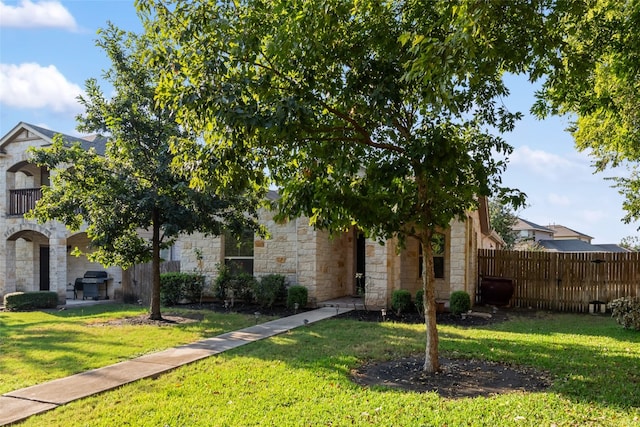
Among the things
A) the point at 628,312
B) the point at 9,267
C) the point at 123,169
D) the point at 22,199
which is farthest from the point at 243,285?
the point at 9,267

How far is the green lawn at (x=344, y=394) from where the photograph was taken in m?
4.65

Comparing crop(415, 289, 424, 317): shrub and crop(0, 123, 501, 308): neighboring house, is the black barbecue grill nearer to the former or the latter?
crop(0, 123, 501, 308): neighboring house

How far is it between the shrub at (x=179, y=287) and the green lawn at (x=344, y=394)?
22.8ft

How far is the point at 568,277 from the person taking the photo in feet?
45.1

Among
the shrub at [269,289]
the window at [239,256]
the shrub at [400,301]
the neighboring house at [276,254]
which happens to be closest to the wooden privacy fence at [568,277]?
the neighboring house at [276,254]

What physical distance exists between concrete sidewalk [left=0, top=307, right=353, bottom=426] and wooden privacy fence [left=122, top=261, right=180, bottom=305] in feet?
25.0

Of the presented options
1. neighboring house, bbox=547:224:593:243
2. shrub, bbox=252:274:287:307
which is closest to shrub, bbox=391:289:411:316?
shrub, bbox=252:274:287:307

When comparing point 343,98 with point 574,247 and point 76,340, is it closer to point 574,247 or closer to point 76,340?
point 76,340

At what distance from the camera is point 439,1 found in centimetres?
543

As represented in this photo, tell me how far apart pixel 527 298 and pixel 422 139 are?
10456mm

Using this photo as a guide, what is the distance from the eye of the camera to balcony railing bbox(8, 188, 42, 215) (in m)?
18.4

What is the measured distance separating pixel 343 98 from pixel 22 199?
685 inches

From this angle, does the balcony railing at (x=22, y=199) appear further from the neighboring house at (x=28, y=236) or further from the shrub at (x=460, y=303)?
the shrub at (x=460, y=303)

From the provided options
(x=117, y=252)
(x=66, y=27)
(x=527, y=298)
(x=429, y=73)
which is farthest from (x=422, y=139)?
(x=527, y=298)
